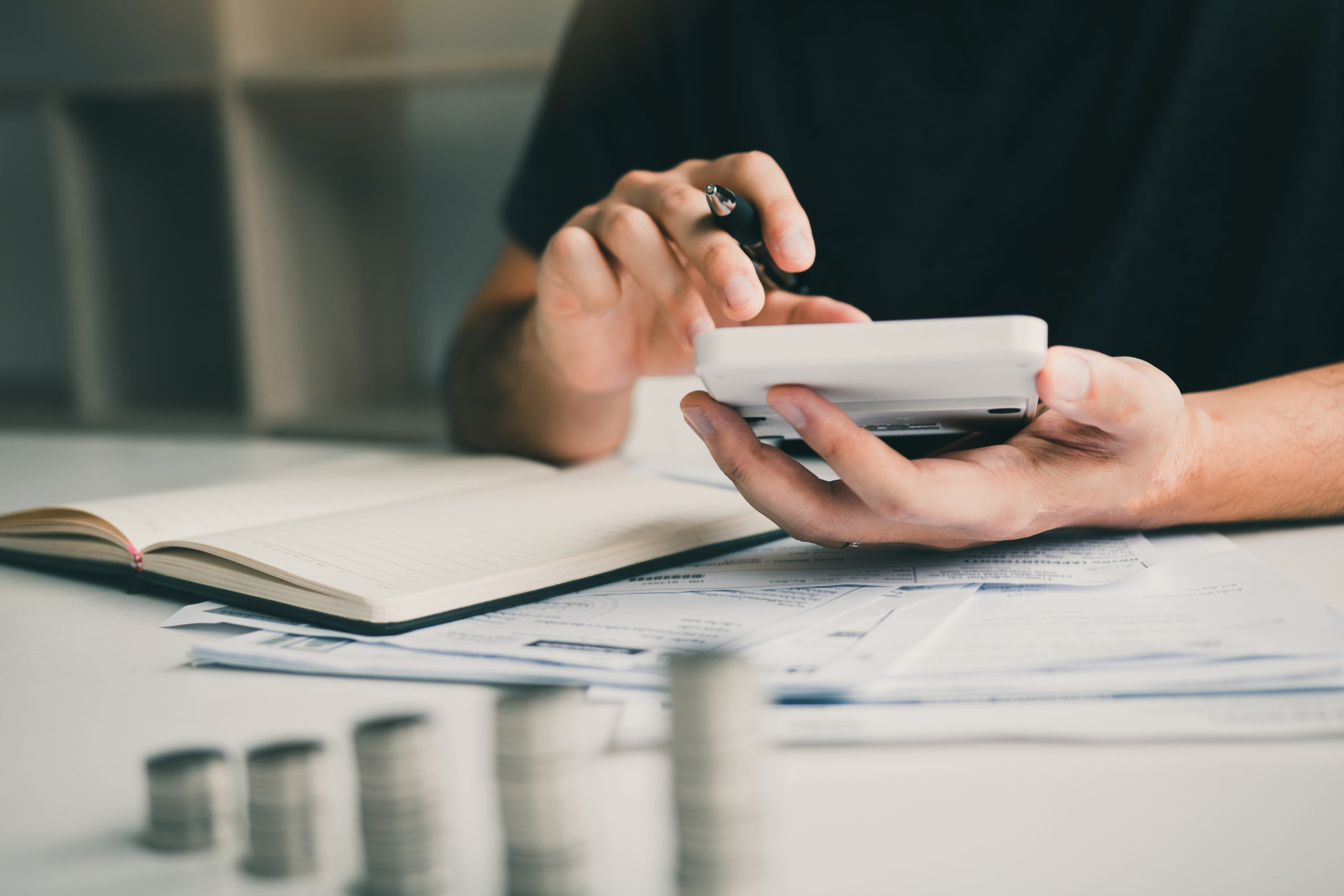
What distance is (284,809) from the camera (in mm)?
259

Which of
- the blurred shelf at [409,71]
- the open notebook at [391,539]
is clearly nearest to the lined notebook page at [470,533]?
the open notebook at [391,539]

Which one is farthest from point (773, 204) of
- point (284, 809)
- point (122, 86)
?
point (122, 86)

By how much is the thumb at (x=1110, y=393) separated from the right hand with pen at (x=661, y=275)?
0.17 meters

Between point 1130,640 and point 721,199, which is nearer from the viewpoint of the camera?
point 1130,640

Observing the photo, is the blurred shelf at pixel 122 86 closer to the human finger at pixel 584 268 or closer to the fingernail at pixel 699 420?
the human finger at pixel 584 268

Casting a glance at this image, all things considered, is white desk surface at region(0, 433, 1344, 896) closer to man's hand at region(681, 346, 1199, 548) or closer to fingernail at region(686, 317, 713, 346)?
man's hand at region(681, 346, 1199, 548)

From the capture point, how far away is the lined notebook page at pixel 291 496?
1.99ft

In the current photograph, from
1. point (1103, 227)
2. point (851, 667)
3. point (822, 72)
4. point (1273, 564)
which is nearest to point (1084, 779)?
point (851, 667)

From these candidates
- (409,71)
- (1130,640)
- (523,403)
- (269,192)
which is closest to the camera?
(1130,640)

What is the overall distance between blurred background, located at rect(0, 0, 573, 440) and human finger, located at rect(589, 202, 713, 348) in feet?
3.44

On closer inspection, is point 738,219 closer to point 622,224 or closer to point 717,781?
point 622,224

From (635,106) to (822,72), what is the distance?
24 centimetres

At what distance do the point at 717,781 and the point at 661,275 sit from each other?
0.45 metres

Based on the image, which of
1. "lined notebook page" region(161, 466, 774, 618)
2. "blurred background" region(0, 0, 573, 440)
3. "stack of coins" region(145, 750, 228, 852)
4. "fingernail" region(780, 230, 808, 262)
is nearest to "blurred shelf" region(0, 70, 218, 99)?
"blurred background" region(0, 0, 573, 440)
